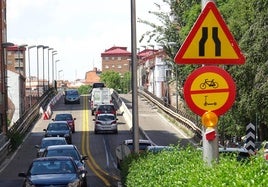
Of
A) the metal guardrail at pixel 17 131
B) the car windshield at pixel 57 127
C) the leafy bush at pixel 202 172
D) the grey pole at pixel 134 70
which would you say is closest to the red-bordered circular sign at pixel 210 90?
the leafy bush at pixel 202 172

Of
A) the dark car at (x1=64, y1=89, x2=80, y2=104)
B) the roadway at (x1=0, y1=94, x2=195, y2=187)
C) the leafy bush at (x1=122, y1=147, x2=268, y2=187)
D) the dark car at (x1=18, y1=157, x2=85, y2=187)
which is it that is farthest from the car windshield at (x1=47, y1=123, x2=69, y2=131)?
the dark car at (x1=64, y1=89, x2=80, y2=104)

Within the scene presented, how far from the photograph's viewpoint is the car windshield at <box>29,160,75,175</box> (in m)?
20.5

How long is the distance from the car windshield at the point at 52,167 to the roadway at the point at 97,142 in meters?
4.04

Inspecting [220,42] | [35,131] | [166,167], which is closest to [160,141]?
[35,131]

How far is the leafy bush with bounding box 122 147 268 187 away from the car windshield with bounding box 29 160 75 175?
8314 millimetres

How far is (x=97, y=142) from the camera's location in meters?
50.4

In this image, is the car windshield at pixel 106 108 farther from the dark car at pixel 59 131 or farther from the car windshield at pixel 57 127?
the car windshield at pixel 57 127

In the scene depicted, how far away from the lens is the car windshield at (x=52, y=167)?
20484 millimetres

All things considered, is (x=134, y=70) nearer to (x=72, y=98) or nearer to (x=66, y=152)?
(x=66, y=152)

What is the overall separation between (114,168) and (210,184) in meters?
29.8

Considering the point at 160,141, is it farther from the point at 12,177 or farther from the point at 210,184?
the point at 210,184

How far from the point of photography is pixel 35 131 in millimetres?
59969

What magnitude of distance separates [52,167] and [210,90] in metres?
13.7

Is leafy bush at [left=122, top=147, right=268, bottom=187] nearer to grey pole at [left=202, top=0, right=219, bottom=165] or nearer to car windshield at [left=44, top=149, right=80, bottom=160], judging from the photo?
grey pole at [left=202, top=0, right=219, bottom=165]
